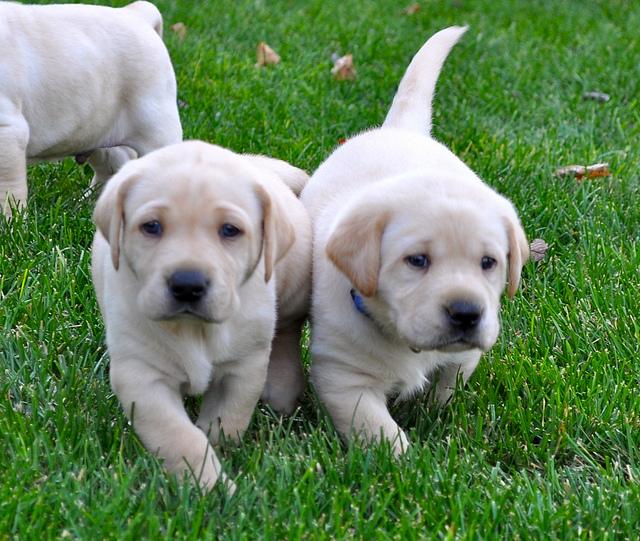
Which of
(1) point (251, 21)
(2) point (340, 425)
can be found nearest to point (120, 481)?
(2) point (340, 425)

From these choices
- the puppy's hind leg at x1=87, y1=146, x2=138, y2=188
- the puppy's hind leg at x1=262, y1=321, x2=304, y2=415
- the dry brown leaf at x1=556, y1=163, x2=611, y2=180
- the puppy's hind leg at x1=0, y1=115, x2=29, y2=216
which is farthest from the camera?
the dry brown leaf at x1=556, y1=163, x2=611, y2=180

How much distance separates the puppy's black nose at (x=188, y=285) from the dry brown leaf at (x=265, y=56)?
4.85 meters

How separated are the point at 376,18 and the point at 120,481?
7.10 m

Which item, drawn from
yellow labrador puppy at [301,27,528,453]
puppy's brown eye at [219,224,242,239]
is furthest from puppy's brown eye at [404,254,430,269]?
puppy's brown eye at [219,224,242,239]

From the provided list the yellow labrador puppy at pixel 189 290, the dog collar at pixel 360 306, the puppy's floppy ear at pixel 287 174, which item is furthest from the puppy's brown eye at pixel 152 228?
the puppy's floppy ear at pixel 287 174

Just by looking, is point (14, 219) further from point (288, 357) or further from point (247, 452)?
point (247, 452)

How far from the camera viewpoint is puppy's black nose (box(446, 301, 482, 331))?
3.37 metres

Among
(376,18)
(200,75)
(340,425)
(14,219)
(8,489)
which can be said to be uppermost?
(8,489)

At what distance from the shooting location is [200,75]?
7.29 meters

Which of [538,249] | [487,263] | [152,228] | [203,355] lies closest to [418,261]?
[487,263]

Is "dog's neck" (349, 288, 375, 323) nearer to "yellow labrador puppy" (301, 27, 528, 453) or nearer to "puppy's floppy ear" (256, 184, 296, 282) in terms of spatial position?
"yellow labrador puppy" (301, 27, 528, 453)

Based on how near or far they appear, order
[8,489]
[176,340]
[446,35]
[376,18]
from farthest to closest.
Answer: [376,18], [446,35], [176,340], [8,489]

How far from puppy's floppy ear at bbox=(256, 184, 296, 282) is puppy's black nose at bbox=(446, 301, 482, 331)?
569 mm

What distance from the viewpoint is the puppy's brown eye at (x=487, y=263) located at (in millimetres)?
3557
